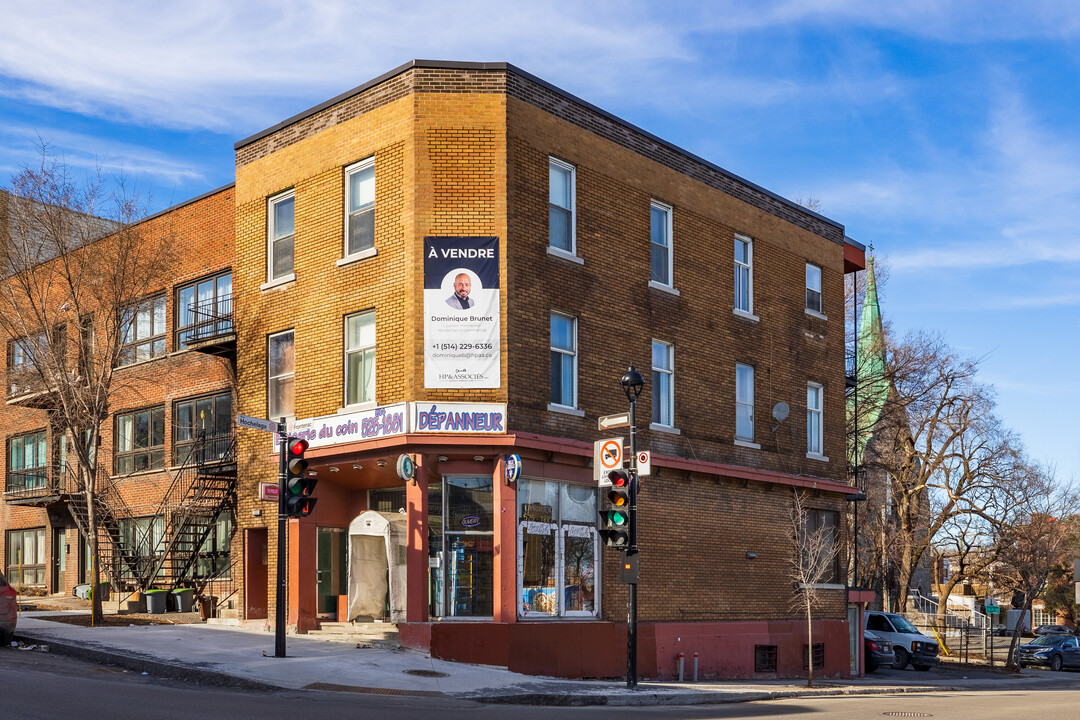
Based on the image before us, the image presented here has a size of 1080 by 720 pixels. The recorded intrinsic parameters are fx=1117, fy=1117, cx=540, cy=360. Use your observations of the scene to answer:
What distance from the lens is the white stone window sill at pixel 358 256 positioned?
22234 millimetres

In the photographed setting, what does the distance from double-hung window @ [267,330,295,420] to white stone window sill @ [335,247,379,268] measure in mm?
2301

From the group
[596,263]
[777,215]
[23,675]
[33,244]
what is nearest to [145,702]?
[23,675]

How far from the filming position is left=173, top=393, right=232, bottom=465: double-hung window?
27391mm

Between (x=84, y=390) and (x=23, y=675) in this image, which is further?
(x=84, y=390)

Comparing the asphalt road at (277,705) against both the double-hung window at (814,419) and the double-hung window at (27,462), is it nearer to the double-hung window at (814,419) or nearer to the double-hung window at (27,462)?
the double-hung window at (814,419)

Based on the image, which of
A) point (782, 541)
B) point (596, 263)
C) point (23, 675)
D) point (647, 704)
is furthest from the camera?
point (782, 541)

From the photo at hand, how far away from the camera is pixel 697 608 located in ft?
82.5

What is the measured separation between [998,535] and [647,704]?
3156cm

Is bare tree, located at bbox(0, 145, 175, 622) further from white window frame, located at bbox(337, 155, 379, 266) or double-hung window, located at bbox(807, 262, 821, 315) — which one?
double-hung window, located at bbox(807, 262, 821, 315)

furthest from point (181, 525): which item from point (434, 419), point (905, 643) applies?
point (905, 643)

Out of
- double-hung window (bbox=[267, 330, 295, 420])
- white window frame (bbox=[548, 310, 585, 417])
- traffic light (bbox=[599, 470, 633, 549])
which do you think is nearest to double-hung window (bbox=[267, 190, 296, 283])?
double-hung window (bbox=[267, 330, 295, 420])

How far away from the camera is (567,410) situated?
22594 mm

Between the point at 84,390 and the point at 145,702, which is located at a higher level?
the point at 84,390

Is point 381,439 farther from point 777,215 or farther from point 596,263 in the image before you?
point 777,215
